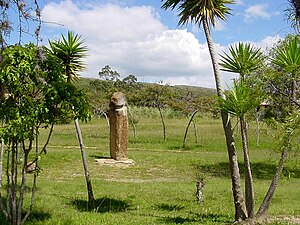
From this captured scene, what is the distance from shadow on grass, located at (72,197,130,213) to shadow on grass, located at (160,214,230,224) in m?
2.15

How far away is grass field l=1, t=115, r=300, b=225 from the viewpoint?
12.2 m

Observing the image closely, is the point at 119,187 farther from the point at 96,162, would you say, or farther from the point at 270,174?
the point at 270,174

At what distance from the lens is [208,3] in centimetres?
1202

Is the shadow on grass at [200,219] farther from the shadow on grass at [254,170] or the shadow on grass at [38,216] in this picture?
the shadow on grass at [254,170]

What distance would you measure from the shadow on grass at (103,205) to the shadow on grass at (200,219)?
2.15 m

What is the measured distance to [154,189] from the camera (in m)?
17.8

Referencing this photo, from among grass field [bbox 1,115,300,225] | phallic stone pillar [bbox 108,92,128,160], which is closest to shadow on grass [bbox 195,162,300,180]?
grass field [bbox 1,115,300,225]

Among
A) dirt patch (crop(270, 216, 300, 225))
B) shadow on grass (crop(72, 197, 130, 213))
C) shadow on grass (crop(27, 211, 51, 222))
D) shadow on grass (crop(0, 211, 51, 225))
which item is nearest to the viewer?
shadow on grass (crop(0, 211, 51, 225))

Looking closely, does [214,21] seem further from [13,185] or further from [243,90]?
[13,185]

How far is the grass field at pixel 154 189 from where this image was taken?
40.0ft

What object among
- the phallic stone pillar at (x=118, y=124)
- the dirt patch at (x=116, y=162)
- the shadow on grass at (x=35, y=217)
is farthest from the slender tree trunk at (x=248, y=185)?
the phallic stone pillar at (x=118, y=124)

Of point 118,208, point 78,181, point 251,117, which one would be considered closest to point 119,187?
point 78,181

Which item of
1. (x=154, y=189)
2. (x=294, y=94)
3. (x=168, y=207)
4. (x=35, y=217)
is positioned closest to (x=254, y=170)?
(x=154, y=189)

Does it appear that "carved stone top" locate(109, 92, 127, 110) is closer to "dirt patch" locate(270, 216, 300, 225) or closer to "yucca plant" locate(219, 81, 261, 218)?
"yucca plant" locate(219, 81, 261, 218)
